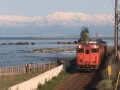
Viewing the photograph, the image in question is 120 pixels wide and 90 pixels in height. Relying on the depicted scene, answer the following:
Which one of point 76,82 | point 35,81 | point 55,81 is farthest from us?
point 55,81

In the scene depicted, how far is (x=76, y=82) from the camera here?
41969mm

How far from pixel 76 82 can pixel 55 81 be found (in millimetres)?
2342

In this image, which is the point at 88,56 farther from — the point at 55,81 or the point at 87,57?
the point at 55,81

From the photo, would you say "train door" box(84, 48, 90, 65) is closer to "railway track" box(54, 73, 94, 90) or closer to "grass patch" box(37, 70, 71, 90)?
"railway track" box(54, 73, 94, 90)

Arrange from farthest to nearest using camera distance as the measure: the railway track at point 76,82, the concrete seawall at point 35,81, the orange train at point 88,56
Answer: the orange train at point 88,56 < the railway track at point 76,82 < the concrete seawall at point 35,81

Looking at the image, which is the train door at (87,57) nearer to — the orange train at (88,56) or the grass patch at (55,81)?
the orange train at (88,56)

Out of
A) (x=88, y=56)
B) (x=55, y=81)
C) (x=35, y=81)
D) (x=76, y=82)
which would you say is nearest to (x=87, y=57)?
(x=88, y=56)

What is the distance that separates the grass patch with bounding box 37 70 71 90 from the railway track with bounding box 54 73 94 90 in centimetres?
64

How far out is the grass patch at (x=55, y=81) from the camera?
38359 mm

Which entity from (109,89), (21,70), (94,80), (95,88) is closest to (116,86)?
(109,89)

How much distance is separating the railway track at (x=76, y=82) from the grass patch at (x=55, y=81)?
25.1 inches

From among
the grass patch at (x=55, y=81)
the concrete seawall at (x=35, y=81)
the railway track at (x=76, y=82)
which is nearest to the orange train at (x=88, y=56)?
the railway track at (x=76, y=82)

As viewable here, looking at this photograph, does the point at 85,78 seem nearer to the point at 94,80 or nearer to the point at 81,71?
the point at 94,80

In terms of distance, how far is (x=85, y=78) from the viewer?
148 ft
